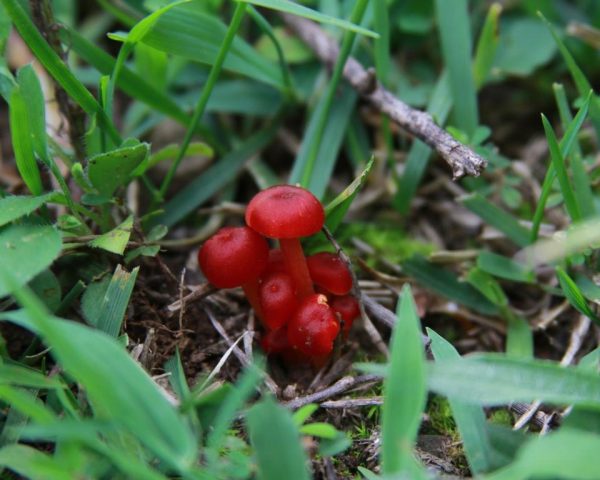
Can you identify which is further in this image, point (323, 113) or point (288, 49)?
point (288, 49)


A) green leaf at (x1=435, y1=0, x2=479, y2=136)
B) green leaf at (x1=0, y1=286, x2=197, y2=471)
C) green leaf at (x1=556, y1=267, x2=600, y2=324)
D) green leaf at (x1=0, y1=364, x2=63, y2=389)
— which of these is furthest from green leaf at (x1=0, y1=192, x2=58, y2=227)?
green leaf at (x1=435, y1=0, x2=479, y2=136)

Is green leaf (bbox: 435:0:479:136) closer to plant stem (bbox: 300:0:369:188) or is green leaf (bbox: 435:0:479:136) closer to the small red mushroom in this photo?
plant stem (bbox: 300:0:369:188)

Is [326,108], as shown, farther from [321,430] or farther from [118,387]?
[118,387]

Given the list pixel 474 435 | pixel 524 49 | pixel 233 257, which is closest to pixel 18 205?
pixel 233 257

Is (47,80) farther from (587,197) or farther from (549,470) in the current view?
(549,470)

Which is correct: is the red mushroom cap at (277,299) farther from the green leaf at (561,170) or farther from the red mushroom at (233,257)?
the green leaf at (561,170)

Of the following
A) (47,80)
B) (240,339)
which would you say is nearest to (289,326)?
(240,339)
